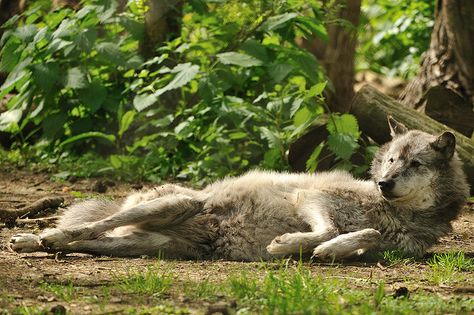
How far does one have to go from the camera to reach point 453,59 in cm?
904

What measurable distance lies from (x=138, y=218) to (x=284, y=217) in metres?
1.04

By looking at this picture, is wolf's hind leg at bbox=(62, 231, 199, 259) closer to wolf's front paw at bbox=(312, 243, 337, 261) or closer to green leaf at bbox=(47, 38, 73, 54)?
wolf's front paw at bbox=(312, 243, 337, 261)

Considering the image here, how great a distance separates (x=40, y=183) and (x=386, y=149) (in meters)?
3.98

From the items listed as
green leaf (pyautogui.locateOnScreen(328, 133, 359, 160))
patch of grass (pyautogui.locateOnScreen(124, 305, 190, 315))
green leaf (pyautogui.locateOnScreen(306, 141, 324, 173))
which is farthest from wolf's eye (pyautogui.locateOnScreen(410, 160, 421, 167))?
patch of grass (pyautogui.locateOnScreen(124, 305, 190, 315))

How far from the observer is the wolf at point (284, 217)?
532 centimetres

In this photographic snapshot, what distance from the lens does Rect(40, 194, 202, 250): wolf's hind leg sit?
5.25 m

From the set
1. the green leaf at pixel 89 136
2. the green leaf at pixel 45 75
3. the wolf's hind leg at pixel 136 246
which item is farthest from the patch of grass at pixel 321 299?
the green leaf at pixel 45 75

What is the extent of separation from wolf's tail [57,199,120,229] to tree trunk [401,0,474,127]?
173 inches

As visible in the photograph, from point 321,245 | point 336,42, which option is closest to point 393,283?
point 321,245

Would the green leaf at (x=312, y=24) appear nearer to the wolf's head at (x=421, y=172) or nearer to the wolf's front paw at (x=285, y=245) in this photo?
the wolf's head at (x=421, y=172)

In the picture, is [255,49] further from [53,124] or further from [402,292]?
[402,292]

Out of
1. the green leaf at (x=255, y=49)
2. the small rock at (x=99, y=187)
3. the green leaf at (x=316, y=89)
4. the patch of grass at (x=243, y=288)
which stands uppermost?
the green leaf at (x=255, y=49)

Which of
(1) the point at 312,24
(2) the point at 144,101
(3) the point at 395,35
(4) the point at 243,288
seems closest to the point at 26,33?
(2) the point at 144,101

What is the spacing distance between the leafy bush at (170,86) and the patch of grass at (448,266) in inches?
100
